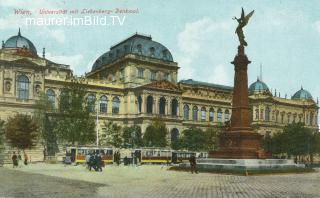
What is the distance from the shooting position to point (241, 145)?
33344 millimetres

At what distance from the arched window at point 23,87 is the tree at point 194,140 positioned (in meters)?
24.3

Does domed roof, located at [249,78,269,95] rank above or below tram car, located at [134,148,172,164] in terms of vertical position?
above

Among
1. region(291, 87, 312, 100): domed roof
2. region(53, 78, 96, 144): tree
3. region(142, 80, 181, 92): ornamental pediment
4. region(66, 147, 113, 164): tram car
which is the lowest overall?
region(66, 147, 113, 164): tram car

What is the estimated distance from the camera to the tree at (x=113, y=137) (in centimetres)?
6390

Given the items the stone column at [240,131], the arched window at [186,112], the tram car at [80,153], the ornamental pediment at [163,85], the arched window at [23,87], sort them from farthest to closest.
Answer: the arched window at [186,112] < the ornamental pediment at [163,85] < the arched window at [23,87] < the tram car at [80,153] < the stone column at [240,131]

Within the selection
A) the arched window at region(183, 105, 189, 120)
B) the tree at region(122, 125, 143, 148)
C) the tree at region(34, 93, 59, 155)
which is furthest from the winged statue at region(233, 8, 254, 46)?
the arched window at region(183, 105, 189, 120)

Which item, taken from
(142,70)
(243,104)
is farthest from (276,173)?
(142,70)

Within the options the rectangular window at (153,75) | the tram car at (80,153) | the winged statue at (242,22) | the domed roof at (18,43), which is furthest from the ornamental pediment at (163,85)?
the winged statue at (242,22)

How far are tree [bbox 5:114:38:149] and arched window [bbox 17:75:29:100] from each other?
5737 millimetres

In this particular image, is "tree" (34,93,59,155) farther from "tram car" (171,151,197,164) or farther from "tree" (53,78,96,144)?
"tram car" (171,151,197,164)

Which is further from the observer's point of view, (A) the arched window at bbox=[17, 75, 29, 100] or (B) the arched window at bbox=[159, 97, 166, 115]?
(B) the arched window at bbox=[159, 97, 166, 115]

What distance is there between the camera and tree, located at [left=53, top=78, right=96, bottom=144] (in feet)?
184

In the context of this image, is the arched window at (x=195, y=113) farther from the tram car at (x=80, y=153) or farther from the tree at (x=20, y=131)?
the tree at (x=20, y=131)

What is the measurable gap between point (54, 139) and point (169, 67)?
2884 cm
